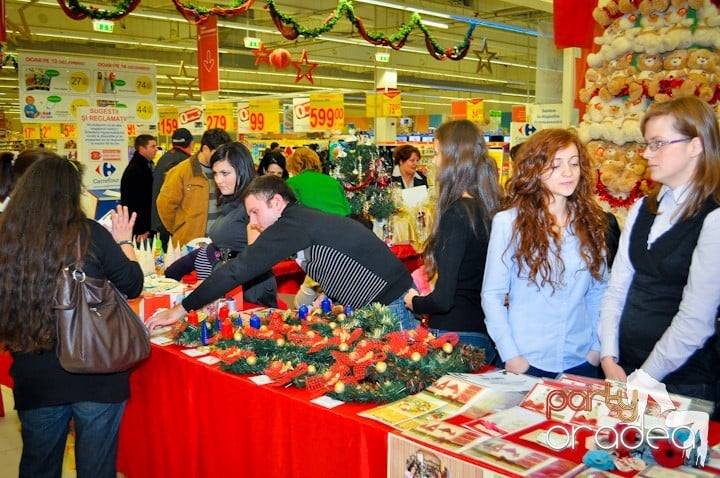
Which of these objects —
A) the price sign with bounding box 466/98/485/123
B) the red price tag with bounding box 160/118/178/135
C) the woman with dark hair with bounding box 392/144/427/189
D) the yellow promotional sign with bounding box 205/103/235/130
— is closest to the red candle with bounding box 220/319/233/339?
the woman with dark hair with bounding box 392/144/427/189

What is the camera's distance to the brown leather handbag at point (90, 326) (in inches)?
88.7

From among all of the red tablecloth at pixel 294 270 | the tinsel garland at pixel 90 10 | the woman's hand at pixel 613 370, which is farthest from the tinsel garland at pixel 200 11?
the woman's hand at pixel 613 370

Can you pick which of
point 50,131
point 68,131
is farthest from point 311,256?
point 50,131

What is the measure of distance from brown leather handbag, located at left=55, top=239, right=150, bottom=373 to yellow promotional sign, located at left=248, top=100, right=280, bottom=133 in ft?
39.8

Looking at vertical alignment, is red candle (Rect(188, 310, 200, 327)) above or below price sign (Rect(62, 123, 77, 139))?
below

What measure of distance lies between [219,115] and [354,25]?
541 cm

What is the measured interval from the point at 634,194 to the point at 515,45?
17331 millimetres

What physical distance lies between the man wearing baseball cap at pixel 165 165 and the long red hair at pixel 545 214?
4.44m

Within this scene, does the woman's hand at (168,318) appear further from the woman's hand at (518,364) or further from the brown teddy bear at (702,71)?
the brown teddy bear at (702,71)

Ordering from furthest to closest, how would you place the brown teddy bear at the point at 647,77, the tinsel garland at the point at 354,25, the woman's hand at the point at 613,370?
the tinsel garland at the point at 354,25, the brown teddy bear at the point at 647,77, the woman's hand at the point at 613,370

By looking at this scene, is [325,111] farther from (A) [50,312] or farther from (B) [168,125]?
(A) [50,312]

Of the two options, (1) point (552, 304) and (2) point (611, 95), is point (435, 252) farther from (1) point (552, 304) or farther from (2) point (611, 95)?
(2) point (611, 95)

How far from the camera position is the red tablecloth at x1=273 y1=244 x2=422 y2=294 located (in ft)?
17.3

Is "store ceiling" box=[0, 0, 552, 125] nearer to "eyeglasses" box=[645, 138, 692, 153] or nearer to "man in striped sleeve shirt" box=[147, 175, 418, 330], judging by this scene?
"man in striped sleeve shirt" box=[147, 175, 418, 330]
